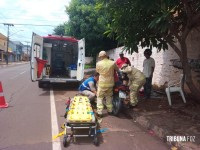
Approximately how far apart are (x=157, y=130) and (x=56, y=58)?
10.6 metres

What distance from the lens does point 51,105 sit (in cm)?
933

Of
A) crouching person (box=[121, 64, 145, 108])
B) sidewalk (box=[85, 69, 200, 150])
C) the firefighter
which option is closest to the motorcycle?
the firefighter

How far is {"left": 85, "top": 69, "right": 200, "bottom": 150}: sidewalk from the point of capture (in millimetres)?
5628

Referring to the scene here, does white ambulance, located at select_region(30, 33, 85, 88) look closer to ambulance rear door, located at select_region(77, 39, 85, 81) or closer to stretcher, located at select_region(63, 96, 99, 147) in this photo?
ambulance rear door, located at select_region(77, 39, 85, 81)

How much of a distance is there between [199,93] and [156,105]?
1.30m

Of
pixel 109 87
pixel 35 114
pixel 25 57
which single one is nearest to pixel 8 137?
pixel 35 114

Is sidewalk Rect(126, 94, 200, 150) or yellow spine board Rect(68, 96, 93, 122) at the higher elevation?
yellow spine board Rect(68, 96, 93, 122)

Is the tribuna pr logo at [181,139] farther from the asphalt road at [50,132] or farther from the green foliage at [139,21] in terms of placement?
the green foliage at [139,21]

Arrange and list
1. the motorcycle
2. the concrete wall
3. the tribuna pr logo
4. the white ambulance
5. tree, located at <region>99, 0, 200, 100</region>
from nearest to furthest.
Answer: the tribuna pr logo → tree, located at <region>99, 0, 200, 100</region> → the motorcycle → the concrete wall → the white ambulance

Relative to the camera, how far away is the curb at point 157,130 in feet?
16.9

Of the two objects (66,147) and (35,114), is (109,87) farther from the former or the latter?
(66,147)

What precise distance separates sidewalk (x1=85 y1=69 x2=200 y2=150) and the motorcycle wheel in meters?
0.47

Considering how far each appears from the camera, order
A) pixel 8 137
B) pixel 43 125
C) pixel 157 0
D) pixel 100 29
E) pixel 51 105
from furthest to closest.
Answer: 1. pixel 100 29
2. pixel 51 105
3. pixel 43 125
4. pixel 157 0
5. pixel 8 137

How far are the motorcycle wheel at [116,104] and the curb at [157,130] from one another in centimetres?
→ 47
